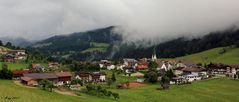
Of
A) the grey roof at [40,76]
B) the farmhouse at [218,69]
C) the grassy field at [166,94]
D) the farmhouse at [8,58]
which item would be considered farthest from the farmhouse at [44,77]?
the farmhouse at [218,69]

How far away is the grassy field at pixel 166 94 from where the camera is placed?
82.6 metres

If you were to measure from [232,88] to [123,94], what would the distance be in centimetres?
3896

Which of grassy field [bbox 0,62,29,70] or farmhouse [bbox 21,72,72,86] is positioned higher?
grassy field [bbox 0,62,29,70]

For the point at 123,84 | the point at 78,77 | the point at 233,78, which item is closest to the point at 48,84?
the point at 123,84

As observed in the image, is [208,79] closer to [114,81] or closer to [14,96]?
[114,81]

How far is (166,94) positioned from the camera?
338 feet

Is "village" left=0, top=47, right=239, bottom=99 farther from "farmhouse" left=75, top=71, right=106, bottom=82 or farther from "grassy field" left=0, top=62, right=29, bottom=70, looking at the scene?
"grassy field" left=0, top=62, right=29, bottom=70

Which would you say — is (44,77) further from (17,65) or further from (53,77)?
(17,65)

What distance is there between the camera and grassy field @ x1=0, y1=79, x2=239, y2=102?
8262 cm

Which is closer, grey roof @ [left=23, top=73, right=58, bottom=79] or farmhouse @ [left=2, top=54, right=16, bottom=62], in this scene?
grey roof @ [left=23, top=73, right=58, bottom=79]

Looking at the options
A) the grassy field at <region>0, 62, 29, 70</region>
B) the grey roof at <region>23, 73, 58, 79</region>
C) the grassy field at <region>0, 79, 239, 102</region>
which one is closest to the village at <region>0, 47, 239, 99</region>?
the grey roof at <region>23, 73, 58, 79</region>

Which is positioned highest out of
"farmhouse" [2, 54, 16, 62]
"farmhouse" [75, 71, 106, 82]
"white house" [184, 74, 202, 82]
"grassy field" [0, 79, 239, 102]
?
"farmhouse" [2, 54, 16, 62]

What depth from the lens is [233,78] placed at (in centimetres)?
13350

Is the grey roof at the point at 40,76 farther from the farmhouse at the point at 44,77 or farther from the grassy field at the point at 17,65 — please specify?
the grassy field at the point at 17,65
